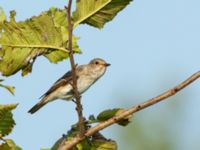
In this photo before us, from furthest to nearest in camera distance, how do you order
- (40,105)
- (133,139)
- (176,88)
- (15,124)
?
(133,139) → (40,105) → (15,124) → (176,88)

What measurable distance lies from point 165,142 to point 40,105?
9.71 metres

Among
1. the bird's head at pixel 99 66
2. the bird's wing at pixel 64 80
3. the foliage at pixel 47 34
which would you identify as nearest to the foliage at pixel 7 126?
the foliage at pixel 47 34

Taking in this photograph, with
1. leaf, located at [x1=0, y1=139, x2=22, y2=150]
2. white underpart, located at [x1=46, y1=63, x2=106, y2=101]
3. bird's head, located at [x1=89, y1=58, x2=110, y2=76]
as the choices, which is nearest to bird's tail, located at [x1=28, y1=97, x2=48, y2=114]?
white underpart, located at [x1=46, y1=63, x2=106, y2=101]

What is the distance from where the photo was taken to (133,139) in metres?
19.9

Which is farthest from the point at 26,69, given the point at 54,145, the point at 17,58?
the point at 54,145

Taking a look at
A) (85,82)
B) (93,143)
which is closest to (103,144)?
(93,143)

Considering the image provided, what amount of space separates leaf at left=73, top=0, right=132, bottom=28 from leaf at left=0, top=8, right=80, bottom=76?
0.09m

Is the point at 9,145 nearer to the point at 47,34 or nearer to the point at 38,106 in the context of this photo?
the point at 47,34

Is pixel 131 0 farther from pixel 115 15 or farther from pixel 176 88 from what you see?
pixel 176 88

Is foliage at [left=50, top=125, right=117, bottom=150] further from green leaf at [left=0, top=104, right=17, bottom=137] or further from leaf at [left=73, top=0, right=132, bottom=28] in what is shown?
leaf at [left=73, top=0, right=132, bottom=28]

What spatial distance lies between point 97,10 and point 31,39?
1.23 ft

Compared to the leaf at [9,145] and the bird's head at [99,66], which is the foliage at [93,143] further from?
the bird's head at [99,66]

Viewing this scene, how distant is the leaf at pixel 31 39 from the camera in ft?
11.5

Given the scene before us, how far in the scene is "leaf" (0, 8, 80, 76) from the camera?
352 centimetres
